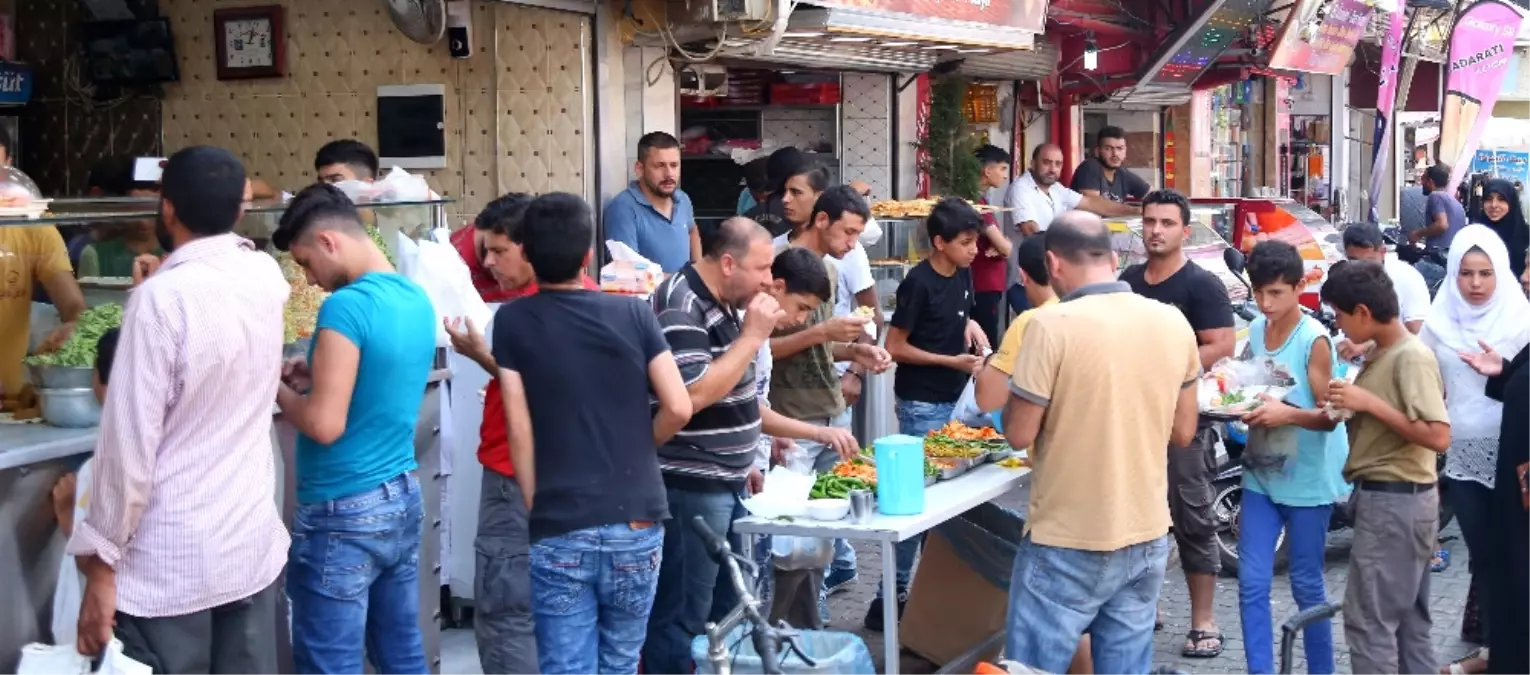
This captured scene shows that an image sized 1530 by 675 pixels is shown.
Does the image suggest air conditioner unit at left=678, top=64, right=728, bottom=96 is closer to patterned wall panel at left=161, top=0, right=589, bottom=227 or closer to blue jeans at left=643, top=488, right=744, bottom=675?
patterned wall panel at left=161, top=0, right=589, bottom=227

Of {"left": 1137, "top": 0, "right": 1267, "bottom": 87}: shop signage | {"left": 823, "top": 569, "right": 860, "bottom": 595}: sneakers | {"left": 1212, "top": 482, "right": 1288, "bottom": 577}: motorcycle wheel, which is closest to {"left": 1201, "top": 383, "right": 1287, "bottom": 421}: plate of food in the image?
{"left": 1212, "top": 482, "right": 1288, "bottom": 577}: motorcycle wheel

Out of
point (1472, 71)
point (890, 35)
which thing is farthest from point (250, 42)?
point (1472, 71)

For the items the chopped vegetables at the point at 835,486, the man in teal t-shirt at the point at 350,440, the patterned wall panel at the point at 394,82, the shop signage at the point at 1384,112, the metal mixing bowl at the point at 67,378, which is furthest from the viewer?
the shop signage at the point at 1384,112

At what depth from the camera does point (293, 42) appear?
9250mm

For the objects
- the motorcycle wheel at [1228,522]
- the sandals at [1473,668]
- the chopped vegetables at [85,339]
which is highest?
the chopped vegetables at [85,339]

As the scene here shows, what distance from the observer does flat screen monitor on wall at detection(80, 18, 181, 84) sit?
944 centimetres

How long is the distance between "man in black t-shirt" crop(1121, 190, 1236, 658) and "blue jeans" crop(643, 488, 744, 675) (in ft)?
7.96

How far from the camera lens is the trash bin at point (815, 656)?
4.85 metres

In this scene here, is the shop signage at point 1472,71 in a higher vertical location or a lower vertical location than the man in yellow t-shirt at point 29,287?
higher

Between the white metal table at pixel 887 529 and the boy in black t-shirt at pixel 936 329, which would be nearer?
the white metal table at pixel 887 529

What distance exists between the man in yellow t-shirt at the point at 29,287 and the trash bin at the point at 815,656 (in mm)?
2173

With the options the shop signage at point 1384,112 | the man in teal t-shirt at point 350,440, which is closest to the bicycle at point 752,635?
the man in teal t-shirt at point 350,440

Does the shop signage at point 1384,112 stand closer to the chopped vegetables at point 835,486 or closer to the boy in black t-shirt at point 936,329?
the boy in black t-shirt at point 936,329

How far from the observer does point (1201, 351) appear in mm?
6914
